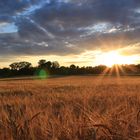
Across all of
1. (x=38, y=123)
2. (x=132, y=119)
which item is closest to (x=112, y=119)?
(x=132, y=119)

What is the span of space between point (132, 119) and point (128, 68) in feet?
272

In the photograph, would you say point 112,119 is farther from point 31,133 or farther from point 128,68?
point 128,68

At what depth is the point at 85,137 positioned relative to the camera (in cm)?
277

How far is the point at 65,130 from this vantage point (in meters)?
2.92

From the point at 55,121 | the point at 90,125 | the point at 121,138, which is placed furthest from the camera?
the point at 55,121

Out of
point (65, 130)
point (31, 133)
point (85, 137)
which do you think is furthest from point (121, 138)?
point (31, 133)

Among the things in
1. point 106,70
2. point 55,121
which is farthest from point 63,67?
point 55,121

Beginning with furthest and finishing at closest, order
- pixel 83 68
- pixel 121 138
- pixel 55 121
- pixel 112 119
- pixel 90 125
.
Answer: pixel 83 68
pixel 55 121
pixel 112 119
pixel 90 125
pixel 121 138

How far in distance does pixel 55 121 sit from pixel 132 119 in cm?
76

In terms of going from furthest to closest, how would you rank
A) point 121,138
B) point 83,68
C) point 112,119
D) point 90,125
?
point 83,68, point 112,119, point 90,125, point 121,138

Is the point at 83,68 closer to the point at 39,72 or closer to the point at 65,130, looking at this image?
the point at 39,72

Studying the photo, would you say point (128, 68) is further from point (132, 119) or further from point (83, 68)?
point (132, 119)

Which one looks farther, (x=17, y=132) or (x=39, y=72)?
(x=39, y=72)

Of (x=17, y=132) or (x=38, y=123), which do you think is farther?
(x=38, y=123)
